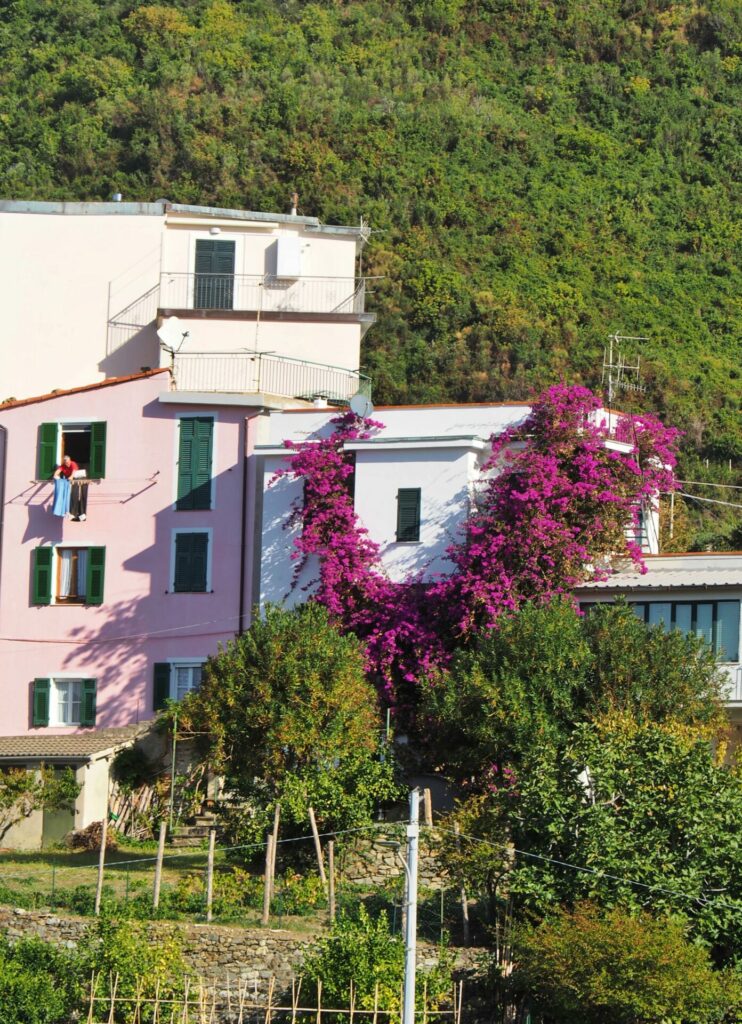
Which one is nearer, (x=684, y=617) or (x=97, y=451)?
(x=684, y=617)

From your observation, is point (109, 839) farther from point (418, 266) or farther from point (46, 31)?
point (46, 31)

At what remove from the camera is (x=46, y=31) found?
92.9m

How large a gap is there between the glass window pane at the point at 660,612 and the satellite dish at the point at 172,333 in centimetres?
1474

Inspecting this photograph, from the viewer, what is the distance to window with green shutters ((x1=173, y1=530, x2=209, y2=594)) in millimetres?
44250

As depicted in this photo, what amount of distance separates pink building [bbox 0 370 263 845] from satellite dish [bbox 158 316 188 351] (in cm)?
292

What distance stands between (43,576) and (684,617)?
15092 millimetres

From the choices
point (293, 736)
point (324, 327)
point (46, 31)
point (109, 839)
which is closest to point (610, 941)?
point (293, 736)

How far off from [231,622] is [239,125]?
40822 mm

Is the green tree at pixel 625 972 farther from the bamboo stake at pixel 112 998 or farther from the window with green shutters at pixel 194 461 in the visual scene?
the window with green shutters at pixel 194 461

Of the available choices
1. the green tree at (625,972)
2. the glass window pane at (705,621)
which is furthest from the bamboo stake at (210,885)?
the glass window pane at (705,621)

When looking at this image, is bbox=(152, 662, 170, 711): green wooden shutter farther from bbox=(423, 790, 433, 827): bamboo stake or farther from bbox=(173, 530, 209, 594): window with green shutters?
bbox=(423, 790, 433, 827): bamboo stake

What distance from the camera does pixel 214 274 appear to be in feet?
166

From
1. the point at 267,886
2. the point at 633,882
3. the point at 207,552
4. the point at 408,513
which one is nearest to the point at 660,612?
the point at 408,513

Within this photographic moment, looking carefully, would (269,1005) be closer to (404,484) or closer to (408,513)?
(408,513)
